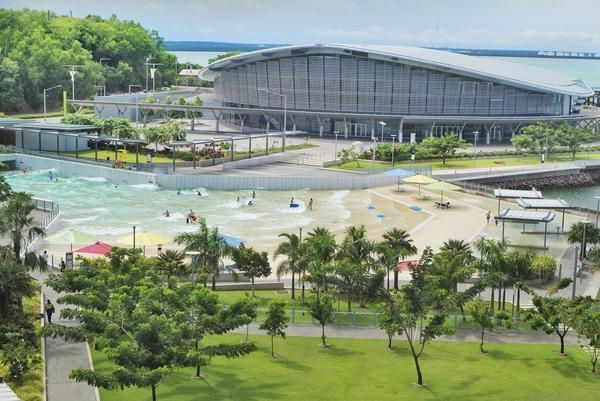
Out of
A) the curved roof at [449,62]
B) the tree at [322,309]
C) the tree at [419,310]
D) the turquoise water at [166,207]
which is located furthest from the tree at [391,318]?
the curved roof at [449,62]

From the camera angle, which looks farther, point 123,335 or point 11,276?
point 11,276

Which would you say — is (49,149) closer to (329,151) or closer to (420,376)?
(329,151)

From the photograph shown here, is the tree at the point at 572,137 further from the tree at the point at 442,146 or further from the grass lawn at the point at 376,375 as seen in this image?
the grass lawn at the point at 376,375

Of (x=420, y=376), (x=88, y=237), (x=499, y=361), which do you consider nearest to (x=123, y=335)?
(x=420, y=376)

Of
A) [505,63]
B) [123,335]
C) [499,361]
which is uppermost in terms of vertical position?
[505,63]

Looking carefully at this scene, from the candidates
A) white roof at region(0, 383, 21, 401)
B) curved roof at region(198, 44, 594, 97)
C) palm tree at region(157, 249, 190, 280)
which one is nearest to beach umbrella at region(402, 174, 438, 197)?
palm tree at region(157, 249, 190, 280)

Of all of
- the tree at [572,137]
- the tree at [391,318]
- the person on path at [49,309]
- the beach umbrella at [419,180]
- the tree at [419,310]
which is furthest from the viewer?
the tree at [572,137]
